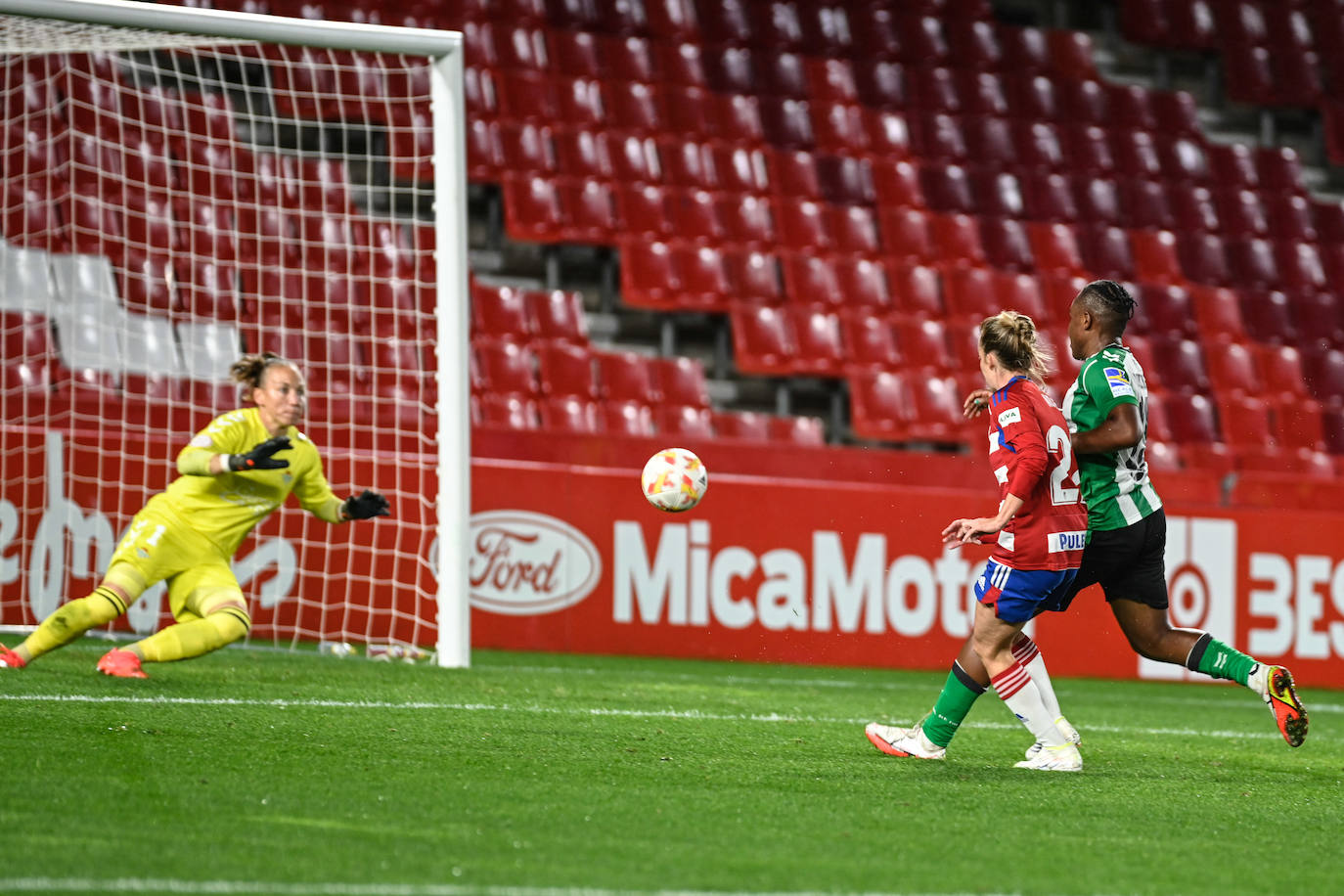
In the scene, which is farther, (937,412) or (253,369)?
(937,412)

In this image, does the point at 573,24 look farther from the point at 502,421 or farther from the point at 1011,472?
the point at 1011,472

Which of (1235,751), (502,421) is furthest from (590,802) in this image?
(502,421)

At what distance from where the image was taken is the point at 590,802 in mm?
4324

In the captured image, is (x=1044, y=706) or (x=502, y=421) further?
(x=502, y=421)

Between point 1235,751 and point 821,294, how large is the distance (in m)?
6.96

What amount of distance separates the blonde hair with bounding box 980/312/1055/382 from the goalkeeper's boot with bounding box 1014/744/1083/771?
1.20 metres

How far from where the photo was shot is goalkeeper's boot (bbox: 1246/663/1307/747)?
17.5ft

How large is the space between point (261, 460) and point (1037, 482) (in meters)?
3.08

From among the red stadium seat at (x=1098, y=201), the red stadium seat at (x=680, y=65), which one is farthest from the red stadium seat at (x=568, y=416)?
the red stadium seat at (x=1098, y=201)

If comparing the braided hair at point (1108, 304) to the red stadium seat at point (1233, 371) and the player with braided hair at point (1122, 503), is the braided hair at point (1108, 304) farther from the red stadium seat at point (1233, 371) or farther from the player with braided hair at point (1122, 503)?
the red stadium seat at point (1233, 371)

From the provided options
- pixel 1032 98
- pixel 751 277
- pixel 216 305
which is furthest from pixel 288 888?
pixel 1032 98

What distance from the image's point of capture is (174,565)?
22.5 ft

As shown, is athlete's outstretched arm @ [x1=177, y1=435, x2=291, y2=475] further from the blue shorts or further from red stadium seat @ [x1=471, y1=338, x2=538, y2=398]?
red stadium seat @ [x1=471, y1=338, x2=538, y2=398]

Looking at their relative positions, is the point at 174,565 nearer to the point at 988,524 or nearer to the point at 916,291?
the point at 988,524
